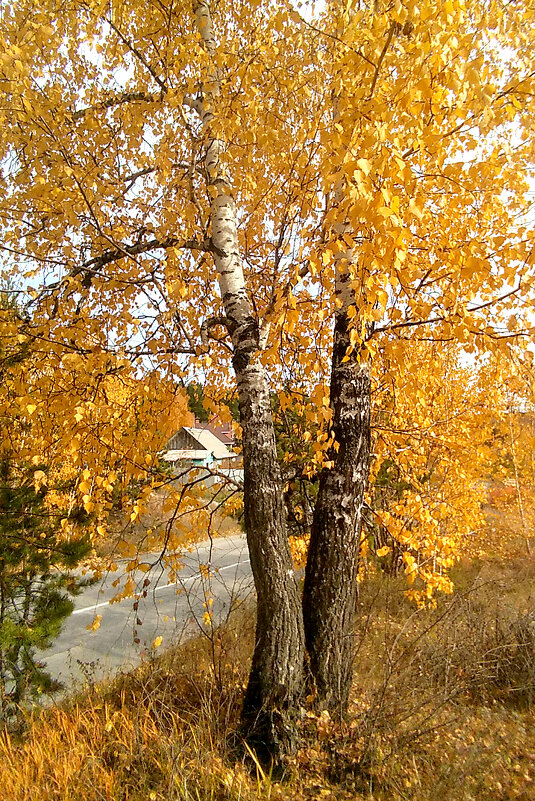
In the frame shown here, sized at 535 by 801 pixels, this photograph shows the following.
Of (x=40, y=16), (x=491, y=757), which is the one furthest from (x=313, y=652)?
(x=40, y=16)

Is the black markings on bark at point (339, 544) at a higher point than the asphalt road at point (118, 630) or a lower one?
higher

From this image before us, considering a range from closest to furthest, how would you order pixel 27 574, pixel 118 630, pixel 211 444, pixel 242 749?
pixel 242 749 < pixel 27 574 < pixel 118 630 < pixel 211 444

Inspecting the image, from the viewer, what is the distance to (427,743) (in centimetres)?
296

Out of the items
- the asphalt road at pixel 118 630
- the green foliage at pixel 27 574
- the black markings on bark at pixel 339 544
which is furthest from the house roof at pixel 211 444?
the black markings on bark at pixel 339 544

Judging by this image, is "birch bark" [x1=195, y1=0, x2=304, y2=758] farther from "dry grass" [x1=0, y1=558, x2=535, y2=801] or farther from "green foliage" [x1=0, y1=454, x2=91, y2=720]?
"green foliage" [x1=0, y1=454, x2=91, y2=720]

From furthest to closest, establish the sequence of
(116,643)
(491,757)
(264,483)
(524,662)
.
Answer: (116,643)
(524,662)
(491,757)
(264,483)

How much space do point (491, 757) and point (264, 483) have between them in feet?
8.52

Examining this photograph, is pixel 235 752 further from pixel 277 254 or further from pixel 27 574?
pixel 277 254

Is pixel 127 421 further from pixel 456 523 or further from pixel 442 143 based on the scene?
pixel 456 523

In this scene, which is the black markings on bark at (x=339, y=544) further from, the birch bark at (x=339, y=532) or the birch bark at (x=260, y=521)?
the birch bark at (x=260, y=521)

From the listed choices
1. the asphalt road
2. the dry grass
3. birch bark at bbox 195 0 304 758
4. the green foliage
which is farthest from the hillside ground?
the asphalt road

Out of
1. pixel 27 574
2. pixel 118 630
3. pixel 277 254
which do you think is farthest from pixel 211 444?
pixel 277 254

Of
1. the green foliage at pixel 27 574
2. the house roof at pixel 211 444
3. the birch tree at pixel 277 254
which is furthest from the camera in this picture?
the house roof at pixel 211 444

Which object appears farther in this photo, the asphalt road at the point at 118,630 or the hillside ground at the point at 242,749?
the asphalt road at the point at 118,630
